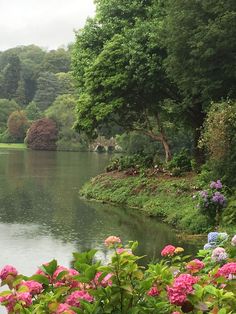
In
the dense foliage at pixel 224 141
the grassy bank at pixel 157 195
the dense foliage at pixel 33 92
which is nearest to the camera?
the dense foliage at pixel 224 141

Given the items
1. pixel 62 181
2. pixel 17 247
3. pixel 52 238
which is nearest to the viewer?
pixel 17 247

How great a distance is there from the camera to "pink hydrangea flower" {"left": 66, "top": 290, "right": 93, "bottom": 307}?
3.29 m

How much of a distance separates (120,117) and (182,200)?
951 centimetres

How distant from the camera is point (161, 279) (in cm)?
354

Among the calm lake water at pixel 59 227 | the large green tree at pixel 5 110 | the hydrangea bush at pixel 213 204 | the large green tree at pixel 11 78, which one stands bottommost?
the calm lake water at pixel 59 227

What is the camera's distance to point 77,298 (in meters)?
3.30

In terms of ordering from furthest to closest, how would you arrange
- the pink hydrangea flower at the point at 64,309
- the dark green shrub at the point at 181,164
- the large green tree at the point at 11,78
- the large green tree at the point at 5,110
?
the large green tree at the point at 11,78 < the large green tree at the point at 5,110 < the dark green shrub at the point at 181,164 < the pink hydrangea flower at the point at 64,309

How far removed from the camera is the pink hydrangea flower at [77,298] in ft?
10.8

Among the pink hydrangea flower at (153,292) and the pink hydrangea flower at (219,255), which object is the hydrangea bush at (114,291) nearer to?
the pink hydrangea flower at (153,292)

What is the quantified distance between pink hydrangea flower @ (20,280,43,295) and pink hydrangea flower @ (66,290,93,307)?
208 mm

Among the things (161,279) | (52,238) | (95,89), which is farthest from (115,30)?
(161,279)

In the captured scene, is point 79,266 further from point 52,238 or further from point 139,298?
point 52,238

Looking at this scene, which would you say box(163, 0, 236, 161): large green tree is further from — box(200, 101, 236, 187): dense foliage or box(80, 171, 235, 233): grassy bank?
box(80, 171, 235, 233): grassy bank

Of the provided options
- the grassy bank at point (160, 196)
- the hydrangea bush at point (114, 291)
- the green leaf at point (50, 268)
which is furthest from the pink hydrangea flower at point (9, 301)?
the grassy bank at point (160, 196)
